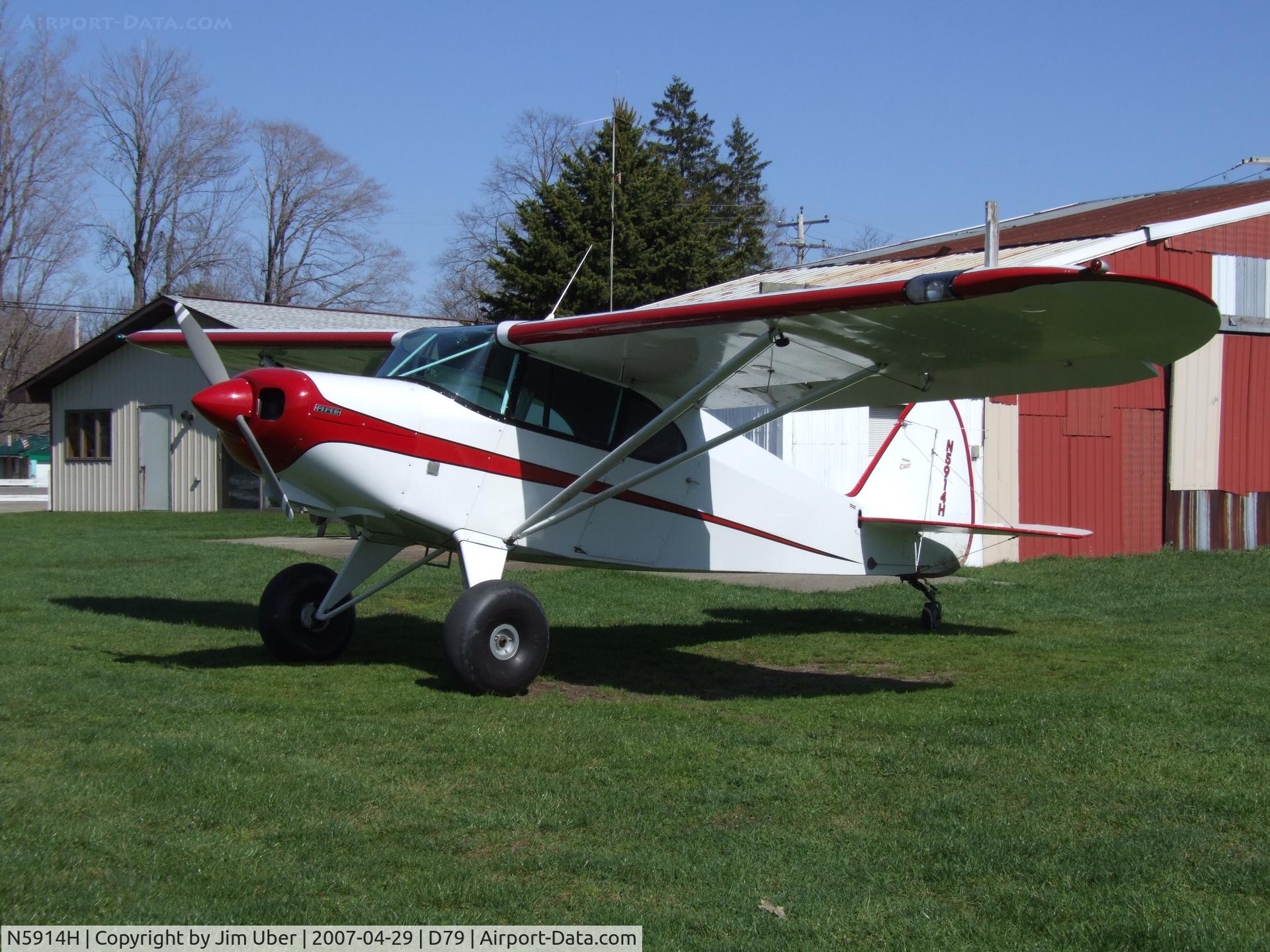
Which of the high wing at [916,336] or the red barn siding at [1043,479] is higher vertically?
the high wing at [916,336]

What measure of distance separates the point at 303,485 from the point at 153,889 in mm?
4180

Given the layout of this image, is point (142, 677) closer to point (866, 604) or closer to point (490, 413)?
point (490, 413)

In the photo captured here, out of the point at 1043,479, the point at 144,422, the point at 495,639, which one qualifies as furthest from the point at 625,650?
the point at 144,422

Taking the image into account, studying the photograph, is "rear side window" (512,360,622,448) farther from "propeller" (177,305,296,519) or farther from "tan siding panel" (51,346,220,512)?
"tan siding panel" (51,346,220,512)

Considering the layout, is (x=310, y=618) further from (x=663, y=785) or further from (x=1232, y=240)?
(x=1232, y=240)

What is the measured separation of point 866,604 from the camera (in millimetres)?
13234

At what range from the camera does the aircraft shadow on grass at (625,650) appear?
28.4 ft

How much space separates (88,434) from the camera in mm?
30906

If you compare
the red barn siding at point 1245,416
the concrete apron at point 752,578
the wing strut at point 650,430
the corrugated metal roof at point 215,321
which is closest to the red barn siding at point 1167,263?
the red barn siding at point 1245,416

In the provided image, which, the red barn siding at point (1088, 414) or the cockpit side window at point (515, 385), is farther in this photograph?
the red barn siding at point (1088, 414)

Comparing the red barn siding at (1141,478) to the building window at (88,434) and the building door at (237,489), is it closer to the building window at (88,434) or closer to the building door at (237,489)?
the building door at (237,489)

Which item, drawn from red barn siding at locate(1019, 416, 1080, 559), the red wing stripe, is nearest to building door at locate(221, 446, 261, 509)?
red barn siding at locate(1019, 416, 1080, 559)

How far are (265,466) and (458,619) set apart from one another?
5.29 feet

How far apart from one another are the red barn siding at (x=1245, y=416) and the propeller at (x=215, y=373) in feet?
56.6
